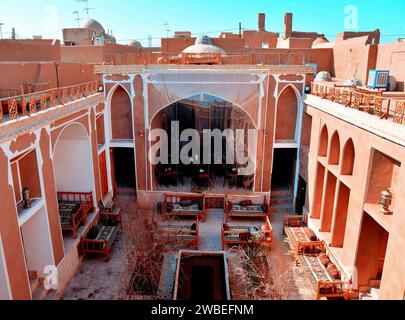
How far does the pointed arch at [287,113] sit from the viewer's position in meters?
14.4

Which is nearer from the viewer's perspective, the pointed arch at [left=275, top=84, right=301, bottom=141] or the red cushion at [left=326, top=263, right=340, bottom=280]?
the red cushion at [left=326, top=263, right=340, bottom=280]

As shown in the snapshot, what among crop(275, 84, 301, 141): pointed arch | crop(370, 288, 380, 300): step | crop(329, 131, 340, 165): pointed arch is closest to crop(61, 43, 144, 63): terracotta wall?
A: crop(275, 84, 301, 141): pointed arch

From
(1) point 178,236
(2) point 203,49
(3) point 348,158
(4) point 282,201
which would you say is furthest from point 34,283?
(2) point 203,49

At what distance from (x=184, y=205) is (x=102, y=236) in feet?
12.5

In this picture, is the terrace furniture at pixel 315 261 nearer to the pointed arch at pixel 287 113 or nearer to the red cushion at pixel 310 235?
the red cushion at pixel 310 235

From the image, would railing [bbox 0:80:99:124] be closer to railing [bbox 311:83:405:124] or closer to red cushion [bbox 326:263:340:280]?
railing [bbox 311:83:405:124]

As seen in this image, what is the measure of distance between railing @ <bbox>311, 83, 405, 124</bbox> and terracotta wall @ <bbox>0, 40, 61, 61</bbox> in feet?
43.0

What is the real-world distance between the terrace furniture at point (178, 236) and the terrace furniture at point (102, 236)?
62.1 inches

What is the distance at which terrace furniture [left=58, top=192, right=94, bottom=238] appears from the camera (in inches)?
439

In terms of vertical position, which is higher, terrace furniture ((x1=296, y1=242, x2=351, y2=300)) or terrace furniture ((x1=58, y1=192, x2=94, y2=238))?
terrace furniture ((x1=58, y1=192, x2=94, y2=238))

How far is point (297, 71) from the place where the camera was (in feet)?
45.4

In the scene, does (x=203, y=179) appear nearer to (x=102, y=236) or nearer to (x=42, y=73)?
(x=102, y=236)

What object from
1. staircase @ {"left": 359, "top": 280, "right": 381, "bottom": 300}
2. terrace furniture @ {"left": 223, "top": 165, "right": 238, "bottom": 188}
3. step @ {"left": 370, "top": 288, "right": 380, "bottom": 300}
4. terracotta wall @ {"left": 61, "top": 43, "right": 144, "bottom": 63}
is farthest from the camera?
terracotta wall @ {"left": 61, "top": 43, "right": 144, "bottom": 63}

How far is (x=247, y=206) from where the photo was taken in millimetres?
14508
